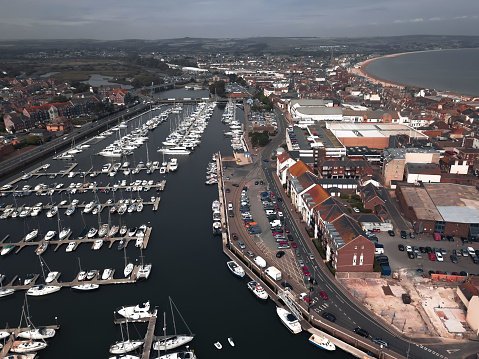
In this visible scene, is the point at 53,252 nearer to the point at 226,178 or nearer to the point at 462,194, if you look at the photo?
the point at 226,178

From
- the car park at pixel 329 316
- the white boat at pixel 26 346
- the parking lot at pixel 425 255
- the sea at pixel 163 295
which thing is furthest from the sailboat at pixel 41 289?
the parking lot at pixel 425 255

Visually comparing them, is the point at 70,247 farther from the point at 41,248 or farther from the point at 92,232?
the point at 92,232

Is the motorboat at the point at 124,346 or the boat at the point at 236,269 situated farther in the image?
the boat at the point at 236,269

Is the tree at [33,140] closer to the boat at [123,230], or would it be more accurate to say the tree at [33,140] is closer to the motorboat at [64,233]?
the motorboat at [64,233]

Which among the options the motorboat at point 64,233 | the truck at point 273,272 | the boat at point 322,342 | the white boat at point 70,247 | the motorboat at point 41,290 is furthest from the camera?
the motorboat at point 64,233

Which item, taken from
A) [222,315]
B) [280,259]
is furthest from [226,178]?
[222,315]

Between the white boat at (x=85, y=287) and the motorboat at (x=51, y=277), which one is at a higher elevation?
the motorboat at (x=51, y=277)

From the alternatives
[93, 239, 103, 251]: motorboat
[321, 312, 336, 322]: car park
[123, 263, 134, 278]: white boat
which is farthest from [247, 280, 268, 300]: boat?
[93, 239, 103, 251]: motorboat
